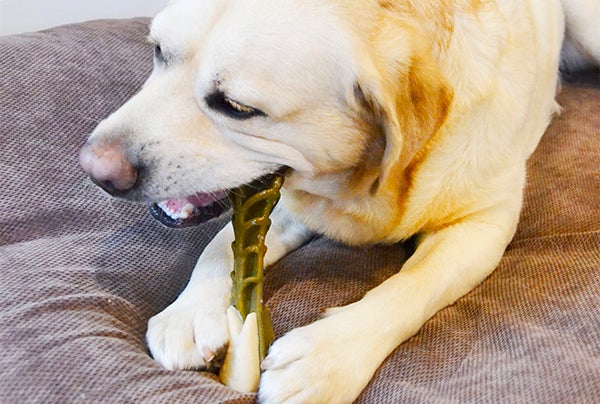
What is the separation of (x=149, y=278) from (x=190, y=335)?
0.23m

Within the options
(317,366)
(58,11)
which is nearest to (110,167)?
(317,366)

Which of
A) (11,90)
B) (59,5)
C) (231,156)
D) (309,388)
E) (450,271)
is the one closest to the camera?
(309,388)

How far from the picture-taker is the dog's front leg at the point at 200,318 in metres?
1.24

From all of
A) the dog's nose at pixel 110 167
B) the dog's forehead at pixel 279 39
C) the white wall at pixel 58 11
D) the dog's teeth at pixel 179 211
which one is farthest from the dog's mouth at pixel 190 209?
the white wall at pixel 58 11

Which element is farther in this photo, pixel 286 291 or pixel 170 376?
pixel 286 291

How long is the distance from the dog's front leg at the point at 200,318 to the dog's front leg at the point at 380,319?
0.37 feet

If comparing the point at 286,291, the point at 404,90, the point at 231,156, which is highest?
the point at 404,90

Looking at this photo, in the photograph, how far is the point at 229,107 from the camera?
1.22 m

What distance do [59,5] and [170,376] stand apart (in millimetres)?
1740

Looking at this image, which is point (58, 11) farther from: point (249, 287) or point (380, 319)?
point (380, 319)

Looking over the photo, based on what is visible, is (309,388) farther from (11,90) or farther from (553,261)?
(11,90)

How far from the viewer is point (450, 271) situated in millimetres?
1413

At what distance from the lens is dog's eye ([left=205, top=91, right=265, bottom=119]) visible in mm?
1205

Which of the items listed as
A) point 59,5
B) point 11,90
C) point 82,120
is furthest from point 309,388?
point 59,5
